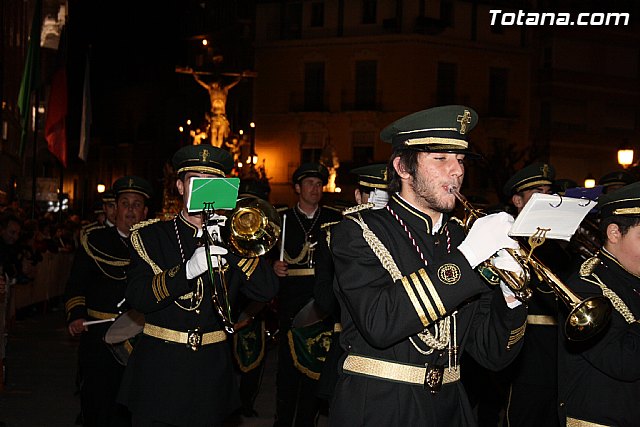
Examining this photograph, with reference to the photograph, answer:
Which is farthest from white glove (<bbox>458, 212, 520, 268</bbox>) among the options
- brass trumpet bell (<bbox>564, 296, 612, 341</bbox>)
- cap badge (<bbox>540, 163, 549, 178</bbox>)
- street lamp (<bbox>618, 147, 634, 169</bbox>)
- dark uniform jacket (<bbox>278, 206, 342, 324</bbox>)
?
street lamp (<bbox>618, 147, 634, 169</bbox>)

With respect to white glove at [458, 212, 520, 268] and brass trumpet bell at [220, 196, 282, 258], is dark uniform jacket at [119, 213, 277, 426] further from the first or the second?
white glove at [458, 212, 520, 268]

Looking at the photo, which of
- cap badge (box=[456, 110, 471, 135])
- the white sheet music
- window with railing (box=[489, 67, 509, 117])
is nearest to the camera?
the white sheet music

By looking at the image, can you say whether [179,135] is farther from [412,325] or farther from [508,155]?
[412,325]

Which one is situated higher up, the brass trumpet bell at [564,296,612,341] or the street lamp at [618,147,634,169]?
the street lamp at [618,147,634,169]

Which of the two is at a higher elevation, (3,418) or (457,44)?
(457,44)

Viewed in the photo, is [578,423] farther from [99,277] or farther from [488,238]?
[99,277]

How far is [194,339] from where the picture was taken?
5836 millimetres

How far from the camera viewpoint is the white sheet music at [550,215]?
3.83m

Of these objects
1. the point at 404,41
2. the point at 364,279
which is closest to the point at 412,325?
the point at 364,279

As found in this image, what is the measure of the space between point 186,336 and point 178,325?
0.28 ft

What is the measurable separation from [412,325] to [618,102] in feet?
155

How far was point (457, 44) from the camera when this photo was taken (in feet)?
154

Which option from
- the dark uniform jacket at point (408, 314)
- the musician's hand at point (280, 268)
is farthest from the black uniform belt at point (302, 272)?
the dark uniform jacket at point (408, 314)

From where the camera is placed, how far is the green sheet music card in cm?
536
